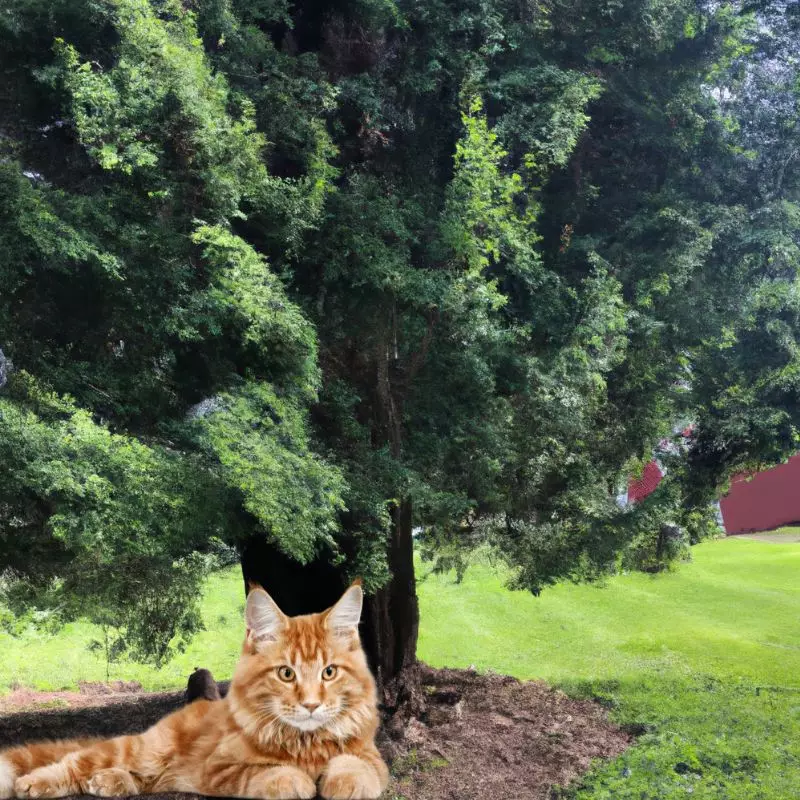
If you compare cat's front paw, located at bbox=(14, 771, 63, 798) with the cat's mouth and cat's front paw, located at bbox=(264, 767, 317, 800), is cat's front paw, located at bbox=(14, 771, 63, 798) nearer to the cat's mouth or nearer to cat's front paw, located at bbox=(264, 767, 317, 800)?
cat's front paw, located at bbox=(264, 767, 317, 800)

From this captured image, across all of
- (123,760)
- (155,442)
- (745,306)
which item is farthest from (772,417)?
(123,760)

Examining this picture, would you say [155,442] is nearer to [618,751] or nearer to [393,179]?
[393,179]

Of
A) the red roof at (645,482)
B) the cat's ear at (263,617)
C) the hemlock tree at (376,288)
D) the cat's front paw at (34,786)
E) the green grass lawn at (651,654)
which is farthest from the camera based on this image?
the red roof at (645,482)

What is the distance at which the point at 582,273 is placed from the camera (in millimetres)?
11906

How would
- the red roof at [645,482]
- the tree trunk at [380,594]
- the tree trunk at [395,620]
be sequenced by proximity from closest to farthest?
1. the tree trunk at [380,594]
2. the tree trunk at [395,620]
3. the red roof at [645,482]

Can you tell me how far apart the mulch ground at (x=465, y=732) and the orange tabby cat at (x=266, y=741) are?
3.52 m

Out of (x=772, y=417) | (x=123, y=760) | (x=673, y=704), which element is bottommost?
(x=673, y=704)

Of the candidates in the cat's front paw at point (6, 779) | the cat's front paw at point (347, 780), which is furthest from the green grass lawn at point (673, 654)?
the cat's front paw at point (6, 779)

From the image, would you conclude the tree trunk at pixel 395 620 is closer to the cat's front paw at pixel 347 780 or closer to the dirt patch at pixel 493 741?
the dirt patch at pixel 493 741

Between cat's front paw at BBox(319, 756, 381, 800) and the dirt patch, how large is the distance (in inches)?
144

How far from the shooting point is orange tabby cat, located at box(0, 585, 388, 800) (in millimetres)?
5227

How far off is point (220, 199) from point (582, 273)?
5.01 metres

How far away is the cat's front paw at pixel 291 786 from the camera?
531 cm

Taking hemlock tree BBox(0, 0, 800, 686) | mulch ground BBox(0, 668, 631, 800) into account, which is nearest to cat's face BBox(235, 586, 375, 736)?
hemlock tree BBox(0, 0, 800, 686)
